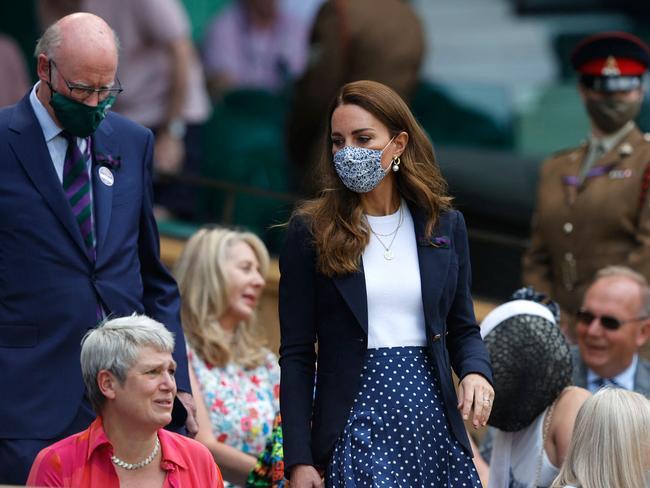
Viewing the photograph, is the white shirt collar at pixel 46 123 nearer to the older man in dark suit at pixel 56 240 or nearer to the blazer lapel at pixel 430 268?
the older man in dark suit at pixel 56 240

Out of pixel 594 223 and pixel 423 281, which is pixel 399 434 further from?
pixel 594 223

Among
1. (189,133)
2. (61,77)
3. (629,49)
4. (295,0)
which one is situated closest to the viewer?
(61,77)

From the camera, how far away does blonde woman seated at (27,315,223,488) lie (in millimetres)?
4984

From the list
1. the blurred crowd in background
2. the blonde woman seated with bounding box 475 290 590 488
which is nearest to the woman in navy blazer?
the blonde woman seated with bounding box 475 290 590 488

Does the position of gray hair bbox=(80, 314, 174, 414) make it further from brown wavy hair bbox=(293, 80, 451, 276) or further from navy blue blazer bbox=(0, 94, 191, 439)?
brown wavy hair bbox=(293, 80, 451, 276)

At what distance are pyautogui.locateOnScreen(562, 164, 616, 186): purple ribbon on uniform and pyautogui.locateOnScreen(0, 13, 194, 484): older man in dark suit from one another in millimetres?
2863

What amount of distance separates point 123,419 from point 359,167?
1.08m

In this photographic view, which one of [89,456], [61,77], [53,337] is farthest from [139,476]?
[61,77]

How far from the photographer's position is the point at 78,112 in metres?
5.32

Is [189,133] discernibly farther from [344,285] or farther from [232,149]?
[344,285]

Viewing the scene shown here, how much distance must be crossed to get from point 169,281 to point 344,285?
3.42 ft

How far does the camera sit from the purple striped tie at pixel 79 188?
5.43m

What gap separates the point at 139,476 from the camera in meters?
5.05

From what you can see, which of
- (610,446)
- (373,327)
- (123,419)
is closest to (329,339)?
(373,327)
